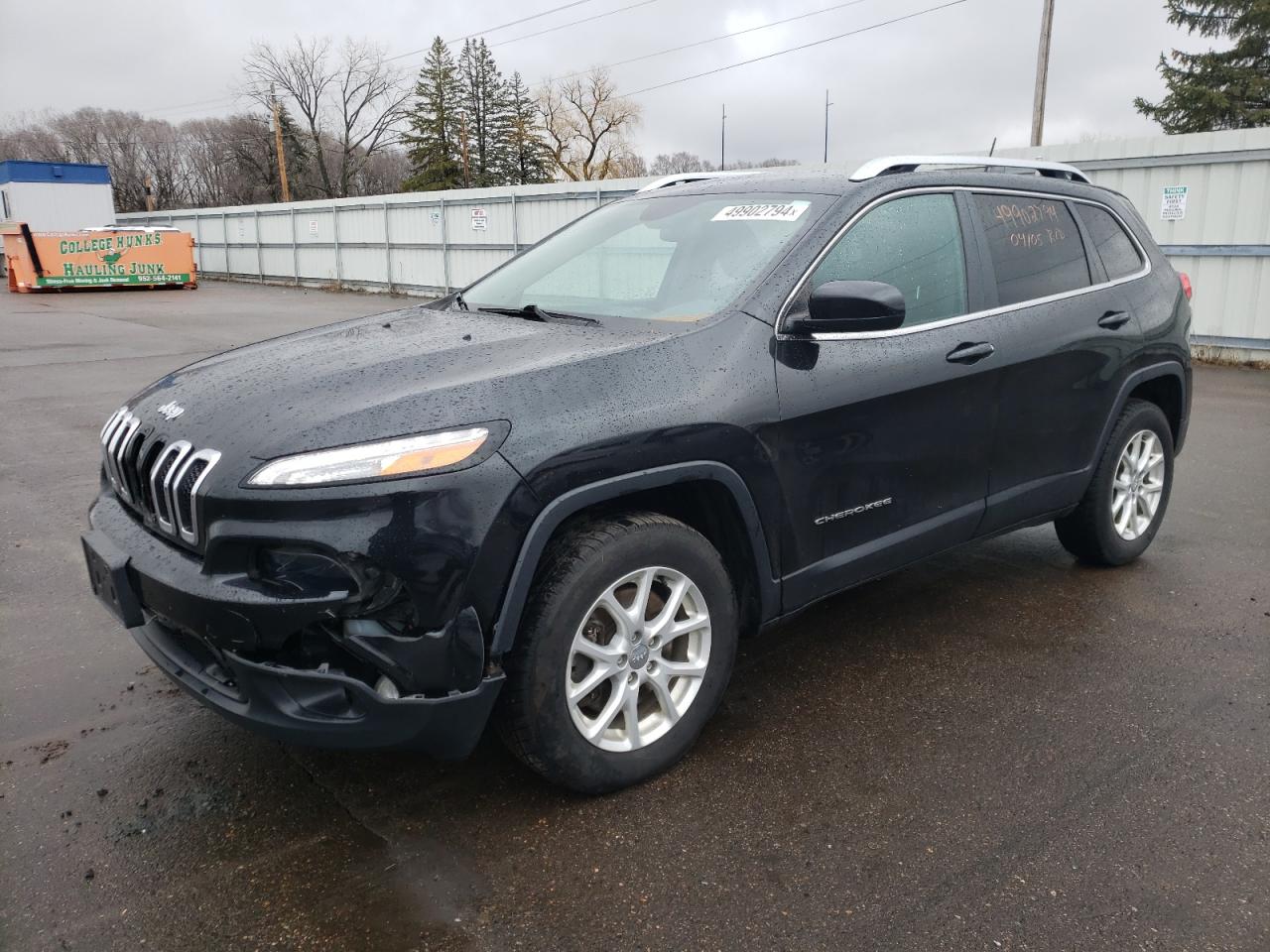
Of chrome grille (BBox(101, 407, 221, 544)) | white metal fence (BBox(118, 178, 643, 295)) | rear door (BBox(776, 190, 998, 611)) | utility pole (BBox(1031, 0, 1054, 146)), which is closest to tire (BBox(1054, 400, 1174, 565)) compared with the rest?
rear door (BBox(776, 190, 998, 611))

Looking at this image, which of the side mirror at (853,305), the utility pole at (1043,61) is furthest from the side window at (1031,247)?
the utility pole at (1043,61)

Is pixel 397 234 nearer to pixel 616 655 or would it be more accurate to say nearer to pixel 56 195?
pixel 56 195

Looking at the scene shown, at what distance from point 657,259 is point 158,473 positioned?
5.95 feet

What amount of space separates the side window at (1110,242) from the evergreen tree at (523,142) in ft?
193

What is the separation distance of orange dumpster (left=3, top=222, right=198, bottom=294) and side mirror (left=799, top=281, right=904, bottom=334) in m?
27.4

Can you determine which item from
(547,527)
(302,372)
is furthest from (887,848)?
(302,372)

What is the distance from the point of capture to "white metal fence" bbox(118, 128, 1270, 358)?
11195 mm

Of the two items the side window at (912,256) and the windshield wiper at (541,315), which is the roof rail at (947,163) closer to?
the side window at (912,256)

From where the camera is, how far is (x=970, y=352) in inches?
143

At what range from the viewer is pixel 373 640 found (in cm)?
240

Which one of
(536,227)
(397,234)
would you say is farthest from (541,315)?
(397,234)

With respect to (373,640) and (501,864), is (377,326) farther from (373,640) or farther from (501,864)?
(501,864)

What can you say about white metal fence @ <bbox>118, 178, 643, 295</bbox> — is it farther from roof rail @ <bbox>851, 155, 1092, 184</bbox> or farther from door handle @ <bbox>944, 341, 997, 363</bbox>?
door handle @ <bbox>944, 341, 997, 363</bbox>

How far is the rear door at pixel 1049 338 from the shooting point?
387 cm
